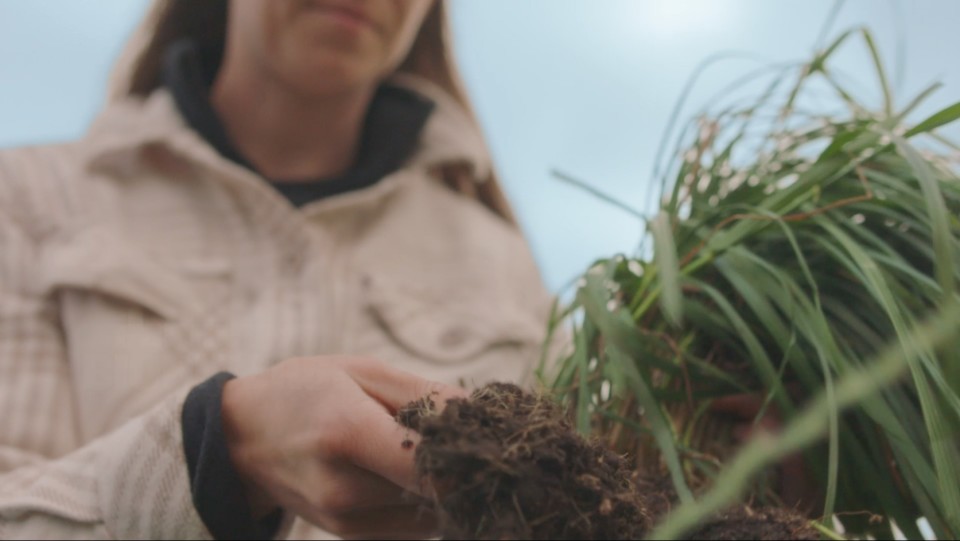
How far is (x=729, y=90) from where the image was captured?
1.93 ft

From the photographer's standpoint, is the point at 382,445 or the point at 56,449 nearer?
the point at 382,445

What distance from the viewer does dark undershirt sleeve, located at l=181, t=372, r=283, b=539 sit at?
0.43m

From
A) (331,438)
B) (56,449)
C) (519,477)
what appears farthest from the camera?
(56,449)

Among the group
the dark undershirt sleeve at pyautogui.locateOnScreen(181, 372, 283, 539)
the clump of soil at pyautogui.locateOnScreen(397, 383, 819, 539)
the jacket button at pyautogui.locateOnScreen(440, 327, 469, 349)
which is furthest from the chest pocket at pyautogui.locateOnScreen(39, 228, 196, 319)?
the clump of soil at pyautogui.locateOnScreen(397, 383, 819, 539)

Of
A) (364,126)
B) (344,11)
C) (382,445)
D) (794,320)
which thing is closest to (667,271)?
(794,320)

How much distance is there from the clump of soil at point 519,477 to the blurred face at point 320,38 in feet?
2.11

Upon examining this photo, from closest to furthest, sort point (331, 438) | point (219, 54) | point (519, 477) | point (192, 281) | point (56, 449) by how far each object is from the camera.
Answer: point (519, 477) < point (331, 438) < point (56, 449) < point (192, 281) < point (219, 54)

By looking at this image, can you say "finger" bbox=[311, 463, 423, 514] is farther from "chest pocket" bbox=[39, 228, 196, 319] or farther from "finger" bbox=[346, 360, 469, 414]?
"chest pocket" bbox=[39, 228, 196, 319]

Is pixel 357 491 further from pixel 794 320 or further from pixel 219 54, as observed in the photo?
pixel 219 54

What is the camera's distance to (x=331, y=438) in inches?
13.4

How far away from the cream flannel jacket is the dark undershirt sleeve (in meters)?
0.21

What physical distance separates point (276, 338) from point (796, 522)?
615 millimetres

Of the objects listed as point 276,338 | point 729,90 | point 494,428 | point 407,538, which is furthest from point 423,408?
point 276,338

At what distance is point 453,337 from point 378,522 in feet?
1.74
